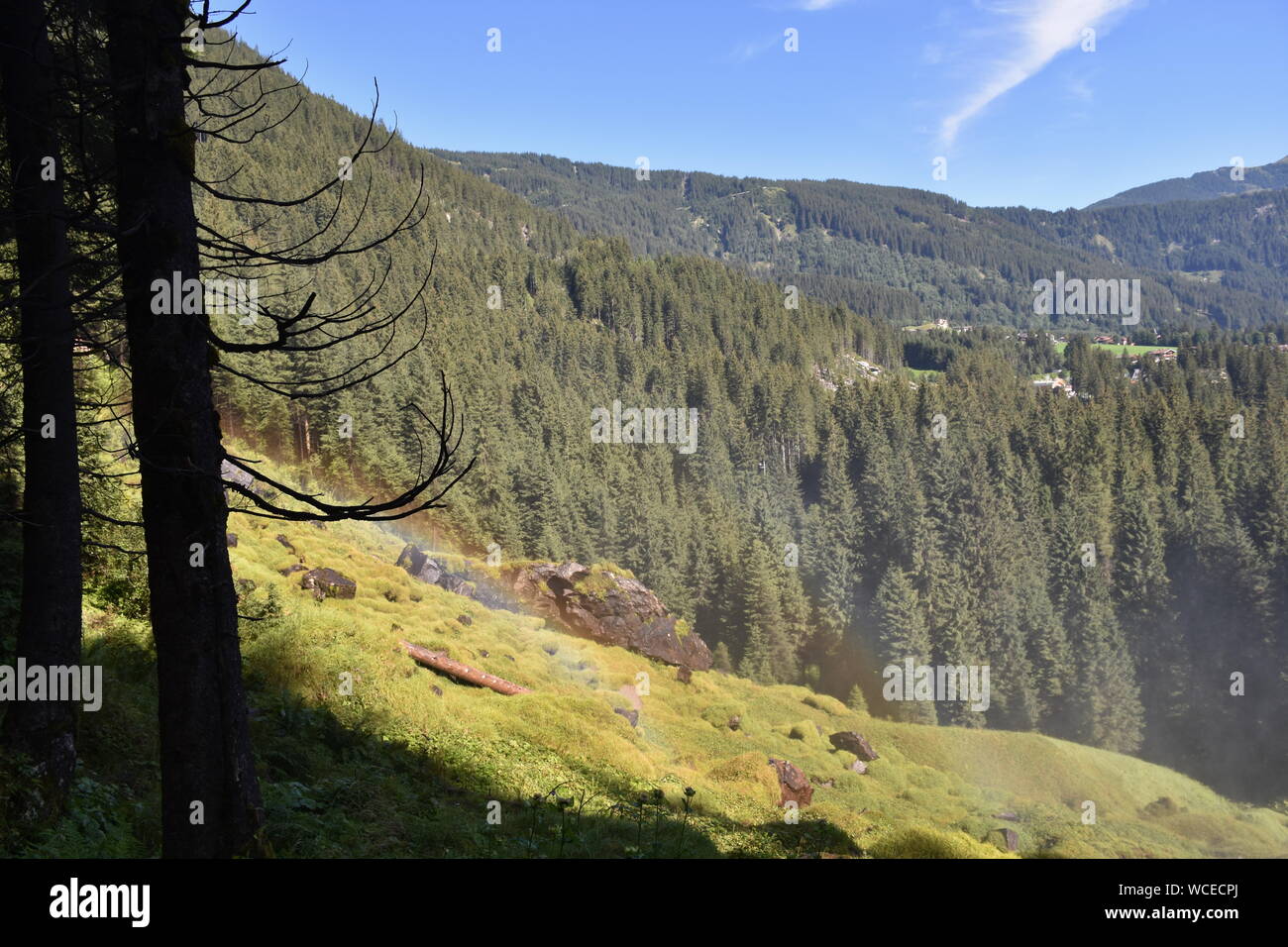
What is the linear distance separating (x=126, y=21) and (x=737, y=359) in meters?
129

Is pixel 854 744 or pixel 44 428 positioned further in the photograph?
pixel 854 744

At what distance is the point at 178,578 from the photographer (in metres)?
5.21

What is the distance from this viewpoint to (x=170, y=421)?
203 inches

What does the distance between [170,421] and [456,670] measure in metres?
19.0

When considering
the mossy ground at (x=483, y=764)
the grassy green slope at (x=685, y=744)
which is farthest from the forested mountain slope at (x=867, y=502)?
the mossy ground at (x=483, y=764)

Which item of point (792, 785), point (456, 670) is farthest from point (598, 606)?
point (456, 670)

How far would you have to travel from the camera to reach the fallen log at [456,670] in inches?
892

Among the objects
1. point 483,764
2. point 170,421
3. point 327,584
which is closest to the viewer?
point 170,421

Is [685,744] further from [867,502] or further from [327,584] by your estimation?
[867,502]

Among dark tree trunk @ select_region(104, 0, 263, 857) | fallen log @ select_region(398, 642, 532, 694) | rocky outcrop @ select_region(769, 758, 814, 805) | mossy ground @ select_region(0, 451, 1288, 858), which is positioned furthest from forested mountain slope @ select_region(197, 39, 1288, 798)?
dark tree trunk @ select_region(104, 0, 263, 857)

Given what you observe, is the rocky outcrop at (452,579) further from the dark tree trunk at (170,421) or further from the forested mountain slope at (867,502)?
the dark tree trunk at (170,421)

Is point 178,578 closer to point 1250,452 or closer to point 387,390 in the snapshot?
point 387,390

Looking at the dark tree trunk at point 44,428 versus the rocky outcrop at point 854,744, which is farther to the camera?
the rocky outcrop at point 854,744
